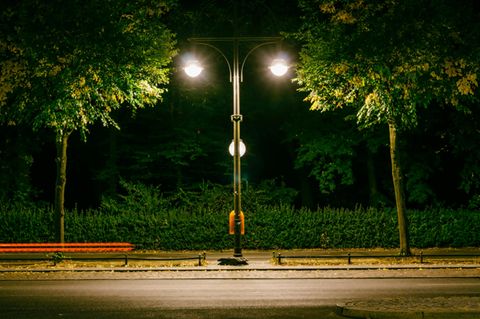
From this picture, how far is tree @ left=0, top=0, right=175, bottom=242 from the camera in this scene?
22.0m

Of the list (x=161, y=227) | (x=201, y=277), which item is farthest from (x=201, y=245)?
(x=201, y=277)

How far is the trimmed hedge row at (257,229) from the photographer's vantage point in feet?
103

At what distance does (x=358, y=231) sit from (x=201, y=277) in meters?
13.7

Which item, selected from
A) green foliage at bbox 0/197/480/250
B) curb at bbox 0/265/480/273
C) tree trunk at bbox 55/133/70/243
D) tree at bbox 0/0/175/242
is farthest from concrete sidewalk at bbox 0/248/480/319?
green foliage at bbox 0/197/480/250

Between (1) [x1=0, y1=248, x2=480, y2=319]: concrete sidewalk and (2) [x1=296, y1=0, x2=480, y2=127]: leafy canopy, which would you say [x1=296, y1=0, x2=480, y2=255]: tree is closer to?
(2) [x1=296, y1=0, x2=480, y2=127]: leafy canopy

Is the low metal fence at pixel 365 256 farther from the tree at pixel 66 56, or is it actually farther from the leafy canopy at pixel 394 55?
the tree at pixel 66 56

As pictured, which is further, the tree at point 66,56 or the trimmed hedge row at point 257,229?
the trimmed hedge row at point 257,229

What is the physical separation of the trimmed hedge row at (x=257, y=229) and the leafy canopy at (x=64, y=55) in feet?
30.5

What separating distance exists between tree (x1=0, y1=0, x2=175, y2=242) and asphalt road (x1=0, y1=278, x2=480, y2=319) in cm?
665

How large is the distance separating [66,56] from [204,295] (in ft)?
36.1

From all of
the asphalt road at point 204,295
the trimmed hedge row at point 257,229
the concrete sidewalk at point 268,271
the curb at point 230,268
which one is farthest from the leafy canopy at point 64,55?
the trimmed hedge row at point 257,229

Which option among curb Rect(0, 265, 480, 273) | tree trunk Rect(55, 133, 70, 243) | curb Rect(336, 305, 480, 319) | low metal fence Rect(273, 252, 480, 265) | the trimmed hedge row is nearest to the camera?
curb Rect(336, 305, 480, 319)

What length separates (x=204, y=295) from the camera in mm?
14812

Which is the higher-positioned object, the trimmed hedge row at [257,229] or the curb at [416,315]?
the trimmed hedge row at [257,229]
